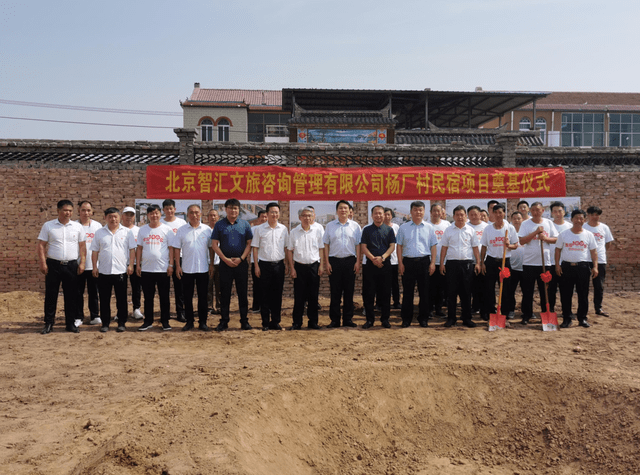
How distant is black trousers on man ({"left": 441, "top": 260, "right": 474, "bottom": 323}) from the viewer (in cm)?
599

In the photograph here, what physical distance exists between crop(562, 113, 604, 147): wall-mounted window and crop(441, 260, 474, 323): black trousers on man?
26.7 meters

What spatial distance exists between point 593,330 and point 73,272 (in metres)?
6.69

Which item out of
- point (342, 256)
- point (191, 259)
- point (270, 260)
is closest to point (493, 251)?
point (342, 256)

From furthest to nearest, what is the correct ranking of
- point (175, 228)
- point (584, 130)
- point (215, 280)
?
point (584, 130)
point (215, 280)
point (175, 228)

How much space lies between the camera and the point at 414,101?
1568 centimetres

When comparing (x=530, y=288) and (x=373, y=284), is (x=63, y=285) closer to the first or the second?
(x=373, y=284)

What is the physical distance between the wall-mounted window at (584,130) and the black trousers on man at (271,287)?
28194 millimetres

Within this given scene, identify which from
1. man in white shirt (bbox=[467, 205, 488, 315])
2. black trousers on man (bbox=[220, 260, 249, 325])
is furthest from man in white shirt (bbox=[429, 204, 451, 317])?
black trousers on man (bbox=[220, 260, 249, 325])

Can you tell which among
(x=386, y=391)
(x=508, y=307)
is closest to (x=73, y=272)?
(x=386, y=391)

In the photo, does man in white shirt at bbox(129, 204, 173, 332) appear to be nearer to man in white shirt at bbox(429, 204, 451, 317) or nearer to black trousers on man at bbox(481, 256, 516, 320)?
man in white shirt at bbox(429, 204, 451, 317)

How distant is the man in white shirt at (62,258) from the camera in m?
5.66

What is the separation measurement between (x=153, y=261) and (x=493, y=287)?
457cm

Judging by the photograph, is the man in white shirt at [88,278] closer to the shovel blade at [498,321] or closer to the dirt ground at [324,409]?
the dirt ground at [324,409]

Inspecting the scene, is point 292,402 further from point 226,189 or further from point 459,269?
point 226,189
